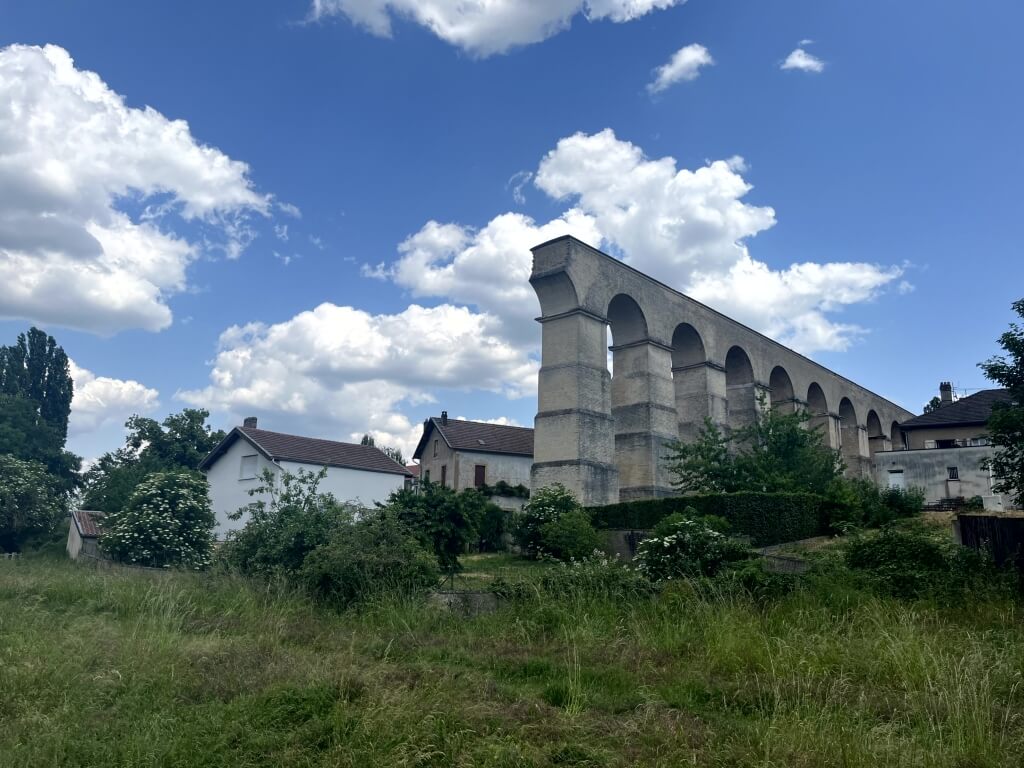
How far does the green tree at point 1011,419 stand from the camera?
12759 millimetres

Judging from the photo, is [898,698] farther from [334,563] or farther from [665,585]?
[334,563]

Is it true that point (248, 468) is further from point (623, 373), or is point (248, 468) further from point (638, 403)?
point (638, 403)

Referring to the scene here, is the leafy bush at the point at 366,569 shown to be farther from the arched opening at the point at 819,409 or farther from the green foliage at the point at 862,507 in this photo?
the arched opening at the point at 819,409

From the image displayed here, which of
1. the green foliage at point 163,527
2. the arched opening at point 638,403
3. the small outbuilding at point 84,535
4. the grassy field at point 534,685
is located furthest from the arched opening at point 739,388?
the grassy field at point 534,685

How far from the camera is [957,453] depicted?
34.4m

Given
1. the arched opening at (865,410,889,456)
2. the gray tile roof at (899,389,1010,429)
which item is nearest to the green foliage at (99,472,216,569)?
the gray tile roof at (899,389,1010,429)

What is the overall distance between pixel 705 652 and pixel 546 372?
18.7m

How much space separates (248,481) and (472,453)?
10.6 m

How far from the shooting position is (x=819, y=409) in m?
41.7

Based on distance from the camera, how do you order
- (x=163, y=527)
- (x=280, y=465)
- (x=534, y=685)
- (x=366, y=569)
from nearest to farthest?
(x=534, y=685), (x=366, y=569), (x=163, y=527), (x=280, y=465)

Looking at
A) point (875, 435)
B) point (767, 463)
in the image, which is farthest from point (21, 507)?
point (875, 435)

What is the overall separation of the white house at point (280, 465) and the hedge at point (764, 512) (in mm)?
16861

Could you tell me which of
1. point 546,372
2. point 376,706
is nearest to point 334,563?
point 376,706

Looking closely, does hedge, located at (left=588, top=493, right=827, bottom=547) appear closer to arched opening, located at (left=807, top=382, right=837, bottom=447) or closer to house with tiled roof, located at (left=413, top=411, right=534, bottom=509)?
house with tiled roof, located at (left=413, top=411, right=534, bottom=509)
